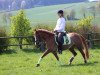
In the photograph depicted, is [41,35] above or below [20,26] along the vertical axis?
above

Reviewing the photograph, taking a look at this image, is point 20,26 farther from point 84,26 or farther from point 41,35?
point 41,35

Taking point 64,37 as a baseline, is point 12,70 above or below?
below

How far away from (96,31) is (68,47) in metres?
11.2

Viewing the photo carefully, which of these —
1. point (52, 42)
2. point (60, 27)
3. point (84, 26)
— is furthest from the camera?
point (84, 26)

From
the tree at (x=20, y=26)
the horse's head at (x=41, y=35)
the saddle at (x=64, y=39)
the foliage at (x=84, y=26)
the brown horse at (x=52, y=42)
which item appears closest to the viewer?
the horse's head at (x=41, y=35)

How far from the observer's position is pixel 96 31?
85.6ft

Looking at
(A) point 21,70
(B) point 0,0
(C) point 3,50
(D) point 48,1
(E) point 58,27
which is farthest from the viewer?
(D) point 48,1

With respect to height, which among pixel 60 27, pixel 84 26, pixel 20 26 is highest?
pixel 60 27

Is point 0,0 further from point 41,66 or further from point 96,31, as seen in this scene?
point 41,66

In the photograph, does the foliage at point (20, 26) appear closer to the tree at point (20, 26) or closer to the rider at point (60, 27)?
the tree at point (20, 26)

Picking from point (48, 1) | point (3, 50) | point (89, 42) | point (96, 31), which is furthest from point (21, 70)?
point (48, 1)

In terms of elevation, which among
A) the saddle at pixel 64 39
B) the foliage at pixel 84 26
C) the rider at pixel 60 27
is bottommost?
the foliage at pixel 84 26

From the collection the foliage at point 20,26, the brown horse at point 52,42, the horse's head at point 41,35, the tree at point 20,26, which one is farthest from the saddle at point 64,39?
the tree at point 20,26

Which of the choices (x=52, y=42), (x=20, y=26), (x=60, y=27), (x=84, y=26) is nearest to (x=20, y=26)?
(x=20, y=26)
